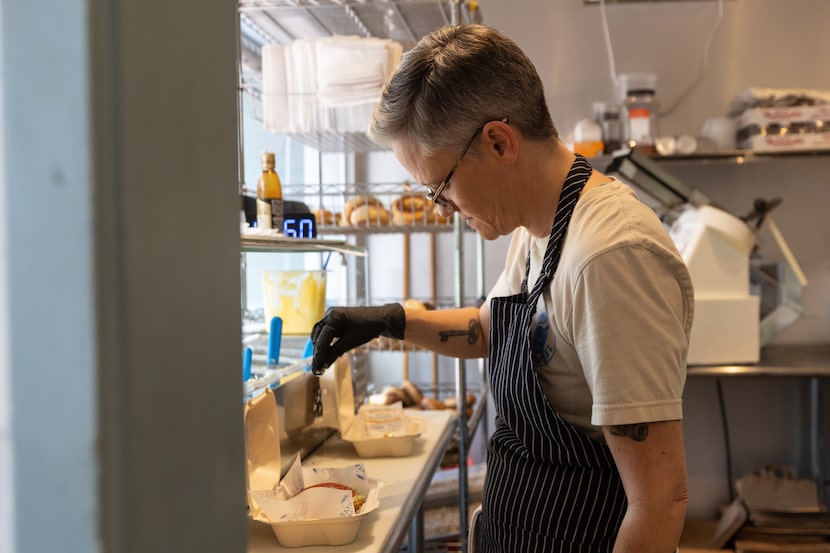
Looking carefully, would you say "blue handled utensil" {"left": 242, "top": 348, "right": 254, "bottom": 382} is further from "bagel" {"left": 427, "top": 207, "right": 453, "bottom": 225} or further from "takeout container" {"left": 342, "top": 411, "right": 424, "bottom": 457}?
"bagel" {"left": 427, "top": 207, "right": 453, "bottom": 225}

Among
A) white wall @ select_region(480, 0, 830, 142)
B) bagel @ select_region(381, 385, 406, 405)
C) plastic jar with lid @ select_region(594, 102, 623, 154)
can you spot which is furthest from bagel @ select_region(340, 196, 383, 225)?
white wall @ select_region(480, 0, 830, 142)

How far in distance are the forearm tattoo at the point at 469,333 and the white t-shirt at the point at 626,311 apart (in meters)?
0.53

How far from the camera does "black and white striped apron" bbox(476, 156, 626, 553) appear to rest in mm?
1153

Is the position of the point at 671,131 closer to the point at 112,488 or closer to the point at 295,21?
the point at 295,21

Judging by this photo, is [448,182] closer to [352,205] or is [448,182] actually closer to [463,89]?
[463,89]

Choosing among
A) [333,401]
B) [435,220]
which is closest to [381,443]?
[333,401]

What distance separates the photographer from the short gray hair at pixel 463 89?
111cm

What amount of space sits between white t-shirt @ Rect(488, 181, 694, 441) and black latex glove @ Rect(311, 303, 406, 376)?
20.9 inches

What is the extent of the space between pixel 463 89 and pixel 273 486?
711 millimetres

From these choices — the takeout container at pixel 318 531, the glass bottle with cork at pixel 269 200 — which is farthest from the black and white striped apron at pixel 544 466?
the glass bottle with cork at pixel 269 200

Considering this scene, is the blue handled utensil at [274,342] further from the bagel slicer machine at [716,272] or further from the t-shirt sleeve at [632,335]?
the bagel slicer machine at [716,272]

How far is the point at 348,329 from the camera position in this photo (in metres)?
1.53

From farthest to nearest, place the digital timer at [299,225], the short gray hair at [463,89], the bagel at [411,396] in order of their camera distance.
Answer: the bagel at [411,396]
the digital timer at [299,225]
the short gray hair at [463,89]

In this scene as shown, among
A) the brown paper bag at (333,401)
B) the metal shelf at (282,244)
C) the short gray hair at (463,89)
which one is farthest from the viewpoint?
the brown paper bag at (333,401)
